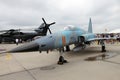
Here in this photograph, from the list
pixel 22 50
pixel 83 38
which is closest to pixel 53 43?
pixel 22 50

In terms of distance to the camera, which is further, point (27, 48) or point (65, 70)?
point (65, 70)

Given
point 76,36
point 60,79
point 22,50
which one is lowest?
point 60,79

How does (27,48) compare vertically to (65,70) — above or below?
above

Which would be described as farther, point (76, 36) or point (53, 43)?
point (76, 36)

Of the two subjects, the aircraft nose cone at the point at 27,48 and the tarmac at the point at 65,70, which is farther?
the aircraft nose cone at the point at 27,48

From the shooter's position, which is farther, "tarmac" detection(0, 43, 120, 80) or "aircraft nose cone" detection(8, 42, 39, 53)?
"aircraft nose cone" detection(8, 42, 39, 53)

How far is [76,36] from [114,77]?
5.09 metres

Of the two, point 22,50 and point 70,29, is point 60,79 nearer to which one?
point 22,50

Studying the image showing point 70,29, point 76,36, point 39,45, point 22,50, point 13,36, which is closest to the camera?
point 22,50

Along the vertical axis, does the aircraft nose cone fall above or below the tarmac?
above

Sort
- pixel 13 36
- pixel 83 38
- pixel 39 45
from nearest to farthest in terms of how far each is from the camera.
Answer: pixel 39 45
pixel 83 38
pixel 13 36

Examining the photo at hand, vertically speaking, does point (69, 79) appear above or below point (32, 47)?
below

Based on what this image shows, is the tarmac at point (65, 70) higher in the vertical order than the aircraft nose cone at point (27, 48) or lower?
lower

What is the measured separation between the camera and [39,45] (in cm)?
582
